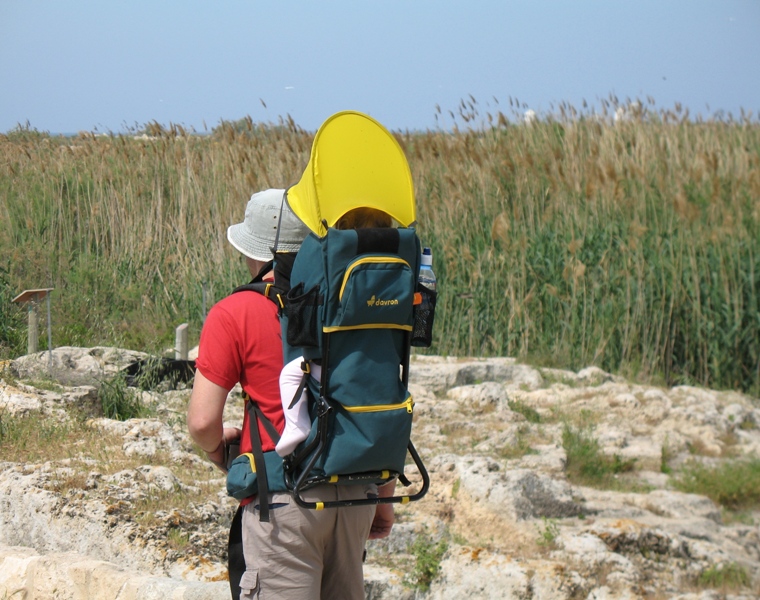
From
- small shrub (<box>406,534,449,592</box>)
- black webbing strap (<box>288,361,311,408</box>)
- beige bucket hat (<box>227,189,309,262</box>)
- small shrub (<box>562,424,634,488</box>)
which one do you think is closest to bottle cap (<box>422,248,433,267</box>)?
beige bucket hat (<box>227,189,309,262</box>)

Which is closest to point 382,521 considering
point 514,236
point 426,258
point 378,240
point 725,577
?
point 426,258

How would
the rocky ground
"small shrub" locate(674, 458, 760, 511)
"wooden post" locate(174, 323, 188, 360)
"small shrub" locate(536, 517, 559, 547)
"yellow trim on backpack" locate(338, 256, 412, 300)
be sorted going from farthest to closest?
1. "wooden post" locate(174, 323, 188, 360)
2. "small shrub" locate(674, 458, 760, 511)
3. "small shrub" locate(536, 517, 559, 547)
4. the rocky ground
5. "yellow trim on backpack" locate(338, 256, 412, 300)

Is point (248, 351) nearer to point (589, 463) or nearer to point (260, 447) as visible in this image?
point (260, 447)

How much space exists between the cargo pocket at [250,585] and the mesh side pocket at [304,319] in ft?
2.02

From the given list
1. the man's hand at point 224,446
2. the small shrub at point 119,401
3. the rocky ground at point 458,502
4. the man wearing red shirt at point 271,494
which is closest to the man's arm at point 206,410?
the man wearing red shirt at point 271,494

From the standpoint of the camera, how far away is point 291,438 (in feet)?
7.00

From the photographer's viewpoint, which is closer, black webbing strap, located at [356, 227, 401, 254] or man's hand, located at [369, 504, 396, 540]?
black webbing strap, located at [356, 227, 401, 254]

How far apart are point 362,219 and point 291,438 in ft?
1.93

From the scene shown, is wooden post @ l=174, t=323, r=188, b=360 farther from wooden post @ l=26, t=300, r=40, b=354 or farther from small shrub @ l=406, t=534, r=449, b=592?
small shrub @ l=406, t=534, r=449, b=592

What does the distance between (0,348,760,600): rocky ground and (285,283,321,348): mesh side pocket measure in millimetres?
1266

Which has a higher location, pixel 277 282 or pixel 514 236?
pixel 277 282

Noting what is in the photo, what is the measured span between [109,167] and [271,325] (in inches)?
314

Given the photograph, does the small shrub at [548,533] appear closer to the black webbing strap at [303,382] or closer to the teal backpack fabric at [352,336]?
the teal backpack fabric at [352,336]

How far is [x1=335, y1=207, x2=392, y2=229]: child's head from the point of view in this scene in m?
2.24
